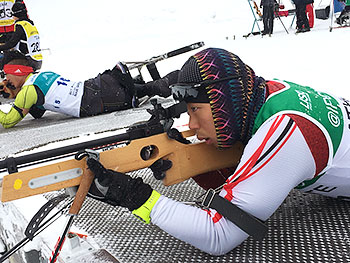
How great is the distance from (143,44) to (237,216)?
32.2 feet

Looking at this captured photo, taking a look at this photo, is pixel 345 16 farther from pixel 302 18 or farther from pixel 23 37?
pixel 23 37

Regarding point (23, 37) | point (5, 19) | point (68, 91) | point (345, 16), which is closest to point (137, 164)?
point (68, 91)

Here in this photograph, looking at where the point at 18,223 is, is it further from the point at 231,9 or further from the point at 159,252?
the point at 231,9

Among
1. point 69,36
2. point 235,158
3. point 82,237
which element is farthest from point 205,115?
point 69,36

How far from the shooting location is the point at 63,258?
168cm

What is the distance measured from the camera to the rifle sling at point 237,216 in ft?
4.43

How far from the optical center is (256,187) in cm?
134

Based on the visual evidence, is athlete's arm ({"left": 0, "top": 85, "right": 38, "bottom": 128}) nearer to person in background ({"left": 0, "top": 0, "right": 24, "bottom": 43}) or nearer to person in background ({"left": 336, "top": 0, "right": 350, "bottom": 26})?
person in background ({"left": 0, "top": 0, "right": 24, "bottom": 43})

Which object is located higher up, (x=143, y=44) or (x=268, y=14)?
(x=268, y=14)

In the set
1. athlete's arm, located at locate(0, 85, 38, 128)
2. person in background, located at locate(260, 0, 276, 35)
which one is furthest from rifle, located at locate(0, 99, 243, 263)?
person in background, located at locate(260, 0, 276, 35)

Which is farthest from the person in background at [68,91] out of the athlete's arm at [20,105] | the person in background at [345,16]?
the person in background at [345,16]

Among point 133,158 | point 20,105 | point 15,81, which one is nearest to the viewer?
point 133,158

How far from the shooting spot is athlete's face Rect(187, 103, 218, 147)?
1.51m

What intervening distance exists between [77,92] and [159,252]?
8.30ft
